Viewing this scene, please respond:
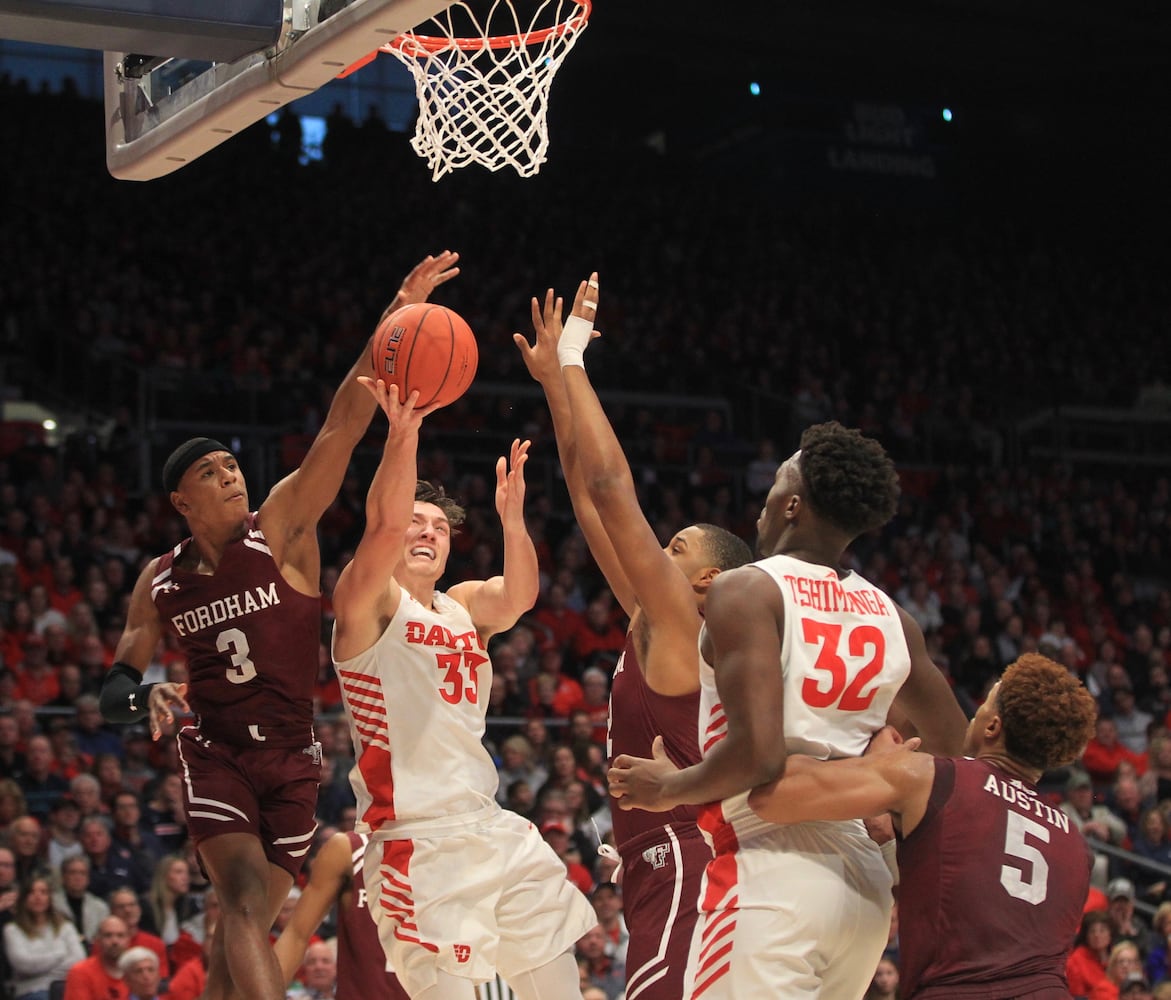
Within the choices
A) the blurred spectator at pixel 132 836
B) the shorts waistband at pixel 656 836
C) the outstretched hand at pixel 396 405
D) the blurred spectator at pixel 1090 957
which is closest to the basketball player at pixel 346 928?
the shorts waistband at pixel 656 836

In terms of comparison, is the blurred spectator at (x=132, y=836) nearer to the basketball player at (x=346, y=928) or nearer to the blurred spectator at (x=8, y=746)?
the blurred spectator at (x=8, y=746)

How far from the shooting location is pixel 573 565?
42.1 ft

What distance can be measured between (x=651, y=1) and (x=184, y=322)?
9044 millimetres

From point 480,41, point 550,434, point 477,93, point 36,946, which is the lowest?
point 36,946

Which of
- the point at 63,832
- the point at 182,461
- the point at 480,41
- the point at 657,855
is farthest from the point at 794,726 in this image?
the point at 63,832

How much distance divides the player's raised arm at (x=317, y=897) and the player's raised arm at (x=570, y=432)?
1.73m

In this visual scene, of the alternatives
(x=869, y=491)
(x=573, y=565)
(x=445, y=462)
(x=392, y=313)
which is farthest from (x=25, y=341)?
(x=869, y=491)

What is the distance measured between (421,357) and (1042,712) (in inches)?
82.7

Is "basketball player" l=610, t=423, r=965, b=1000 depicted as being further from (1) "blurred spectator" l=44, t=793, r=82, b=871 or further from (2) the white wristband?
(1) "blurred spectator" l=44, t=793, r=82, b=871

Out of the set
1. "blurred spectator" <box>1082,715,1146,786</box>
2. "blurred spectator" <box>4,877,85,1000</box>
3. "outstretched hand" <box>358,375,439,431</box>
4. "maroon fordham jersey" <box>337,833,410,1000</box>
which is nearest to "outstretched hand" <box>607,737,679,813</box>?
"outstretched hand" <box>358,375,439,431</box>

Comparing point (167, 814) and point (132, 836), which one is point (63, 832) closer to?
point (132, 836)

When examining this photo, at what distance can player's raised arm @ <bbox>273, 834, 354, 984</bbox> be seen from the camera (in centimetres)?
551

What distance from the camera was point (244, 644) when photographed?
190 inches

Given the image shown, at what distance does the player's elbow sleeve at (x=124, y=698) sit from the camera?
4.78 metres
